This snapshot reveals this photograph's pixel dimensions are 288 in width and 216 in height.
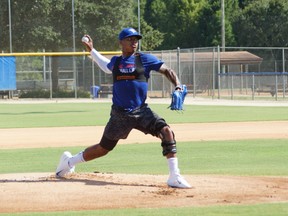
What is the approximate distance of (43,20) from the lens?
2175 inches

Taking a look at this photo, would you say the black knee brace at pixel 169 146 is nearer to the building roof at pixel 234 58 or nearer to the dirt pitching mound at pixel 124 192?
the dirt pitching mound at pixel 124 192

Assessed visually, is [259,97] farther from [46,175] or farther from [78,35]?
[46,175]

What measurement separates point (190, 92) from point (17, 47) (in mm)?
13780

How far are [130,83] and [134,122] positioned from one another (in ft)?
1.52

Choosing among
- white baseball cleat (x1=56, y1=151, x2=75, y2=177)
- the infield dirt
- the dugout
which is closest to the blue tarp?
the dugout

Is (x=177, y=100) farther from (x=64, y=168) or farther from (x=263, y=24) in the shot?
(x=263, y=24)

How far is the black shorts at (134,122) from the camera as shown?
9789mm

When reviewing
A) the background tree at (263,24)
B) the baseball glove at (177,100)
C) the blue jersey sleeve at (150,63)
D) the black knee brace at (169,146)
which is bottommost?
the black knee brace at (169,146)

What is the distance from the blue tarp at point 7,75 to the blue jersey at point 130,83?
37529mm

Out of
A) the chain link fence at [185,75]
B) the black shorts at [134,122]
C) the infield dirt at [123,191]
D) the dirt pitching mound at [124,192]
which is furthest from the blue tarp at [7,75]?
the black shorts at [134,122]

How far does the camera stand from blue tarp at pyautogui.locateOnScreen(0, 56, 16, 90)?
153 feet

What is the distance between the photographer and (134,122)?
9.84 m

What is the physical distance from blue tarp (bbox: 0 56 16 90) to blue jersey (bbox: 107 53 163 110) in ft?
123

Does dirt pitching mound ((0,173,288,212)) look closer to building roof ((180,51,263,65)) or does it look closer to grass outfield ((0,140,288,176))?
grass outfield ((0,140,288,176))
